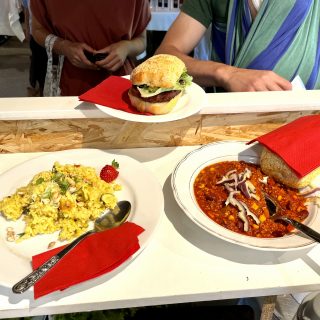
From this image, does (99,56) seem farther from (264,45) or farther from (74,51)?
(264,45)

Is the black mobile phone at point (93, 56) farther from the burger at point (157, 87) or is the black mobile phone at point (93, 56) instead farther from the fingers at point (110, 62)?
the burger at point (157, 87)

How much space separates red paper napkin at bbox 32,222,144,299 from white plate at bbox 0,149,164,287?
0.08 feet

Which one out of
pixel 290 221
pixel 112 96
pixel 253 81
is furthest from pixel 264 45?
pixel 290 221

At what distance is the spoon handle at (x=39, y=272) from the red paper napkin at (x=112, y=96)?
0.41m

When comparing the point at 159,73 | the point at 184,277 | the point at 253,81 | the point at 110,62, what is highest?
the point at 159,73

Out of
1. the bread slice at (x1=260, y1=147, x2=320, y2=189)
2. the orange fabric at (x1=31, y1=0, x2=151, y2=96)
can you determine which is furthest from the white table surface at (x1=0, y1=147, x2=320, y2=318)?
the orange fabric at (x1=31, y1=0, x2=151, y2=96)

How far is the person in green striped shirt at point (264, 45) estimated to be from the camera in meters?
1.35

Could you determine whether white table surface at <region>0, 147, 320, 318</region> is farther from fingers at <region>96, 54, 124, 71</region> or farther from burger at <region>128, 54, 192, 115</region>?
fingers at <region>96, 54, 124, 71</region>

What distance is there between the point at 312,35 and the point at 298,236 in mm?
848

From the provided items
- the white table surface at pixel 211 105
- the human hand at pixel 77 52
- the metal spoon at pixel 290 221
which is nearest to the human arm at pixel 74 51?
the human hand at pixel 77 52

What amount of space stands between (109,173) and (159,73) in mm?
310

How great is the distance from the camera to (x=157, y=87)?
1094mm

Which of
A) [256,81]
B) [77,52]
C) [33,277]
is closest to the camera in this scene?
[33,277]

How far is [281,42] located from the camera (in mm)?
1407
